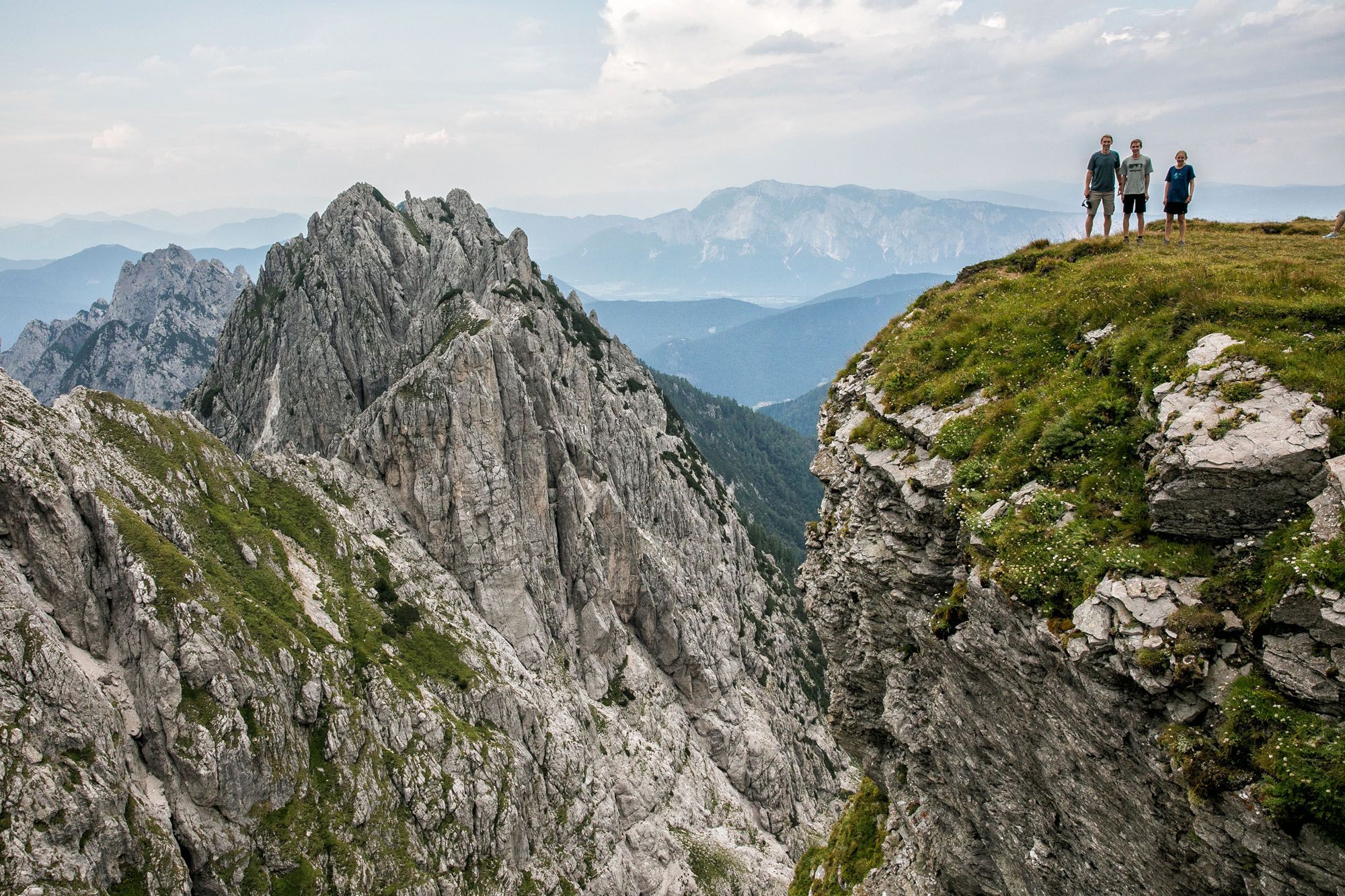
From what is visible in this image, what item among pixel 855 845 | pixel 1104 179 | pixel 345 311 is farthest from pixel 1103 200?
pixel 345 311

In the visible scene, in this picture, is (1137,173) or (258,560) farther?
(258,560)

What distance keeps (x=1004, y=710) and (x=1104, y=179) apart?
68.7 feet

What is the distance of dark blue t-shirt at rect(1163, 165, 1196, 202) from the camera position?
25016mm

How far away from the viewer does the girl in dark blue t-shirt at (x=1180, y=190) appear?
25000 millimetres

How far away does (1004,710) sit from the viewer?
15.7 meters

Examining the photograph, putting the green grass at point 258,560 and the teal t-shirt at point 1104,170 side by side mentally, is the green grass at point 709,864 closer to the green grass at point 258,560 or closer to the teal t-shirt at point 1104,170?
the green grass at point 258,560

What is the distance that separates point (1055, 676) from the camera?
13688mm

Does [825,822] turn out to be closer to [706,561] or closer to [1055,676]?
[706,561]

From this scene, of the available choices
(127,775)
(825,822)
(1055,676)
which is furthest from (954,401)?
(825,822)

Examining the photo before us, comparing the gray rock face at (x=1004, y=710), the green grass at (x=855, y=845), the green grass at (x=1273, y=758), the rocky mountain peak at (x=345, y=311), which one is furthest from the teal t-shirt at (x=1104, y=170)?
the rocky mountain peak at (x=345, y=311)

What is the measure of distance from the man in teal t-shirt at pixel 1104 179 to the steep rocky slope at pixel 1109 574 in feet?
15.4

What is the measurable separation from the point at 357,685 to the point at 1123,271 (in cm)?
5572

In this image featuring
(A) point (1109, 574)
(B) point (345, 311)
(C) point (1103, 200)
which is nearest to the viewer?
(A) point (1109, 574)

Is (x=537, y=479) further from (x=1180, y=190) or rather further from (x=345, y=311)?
(x=1180, y=190)
